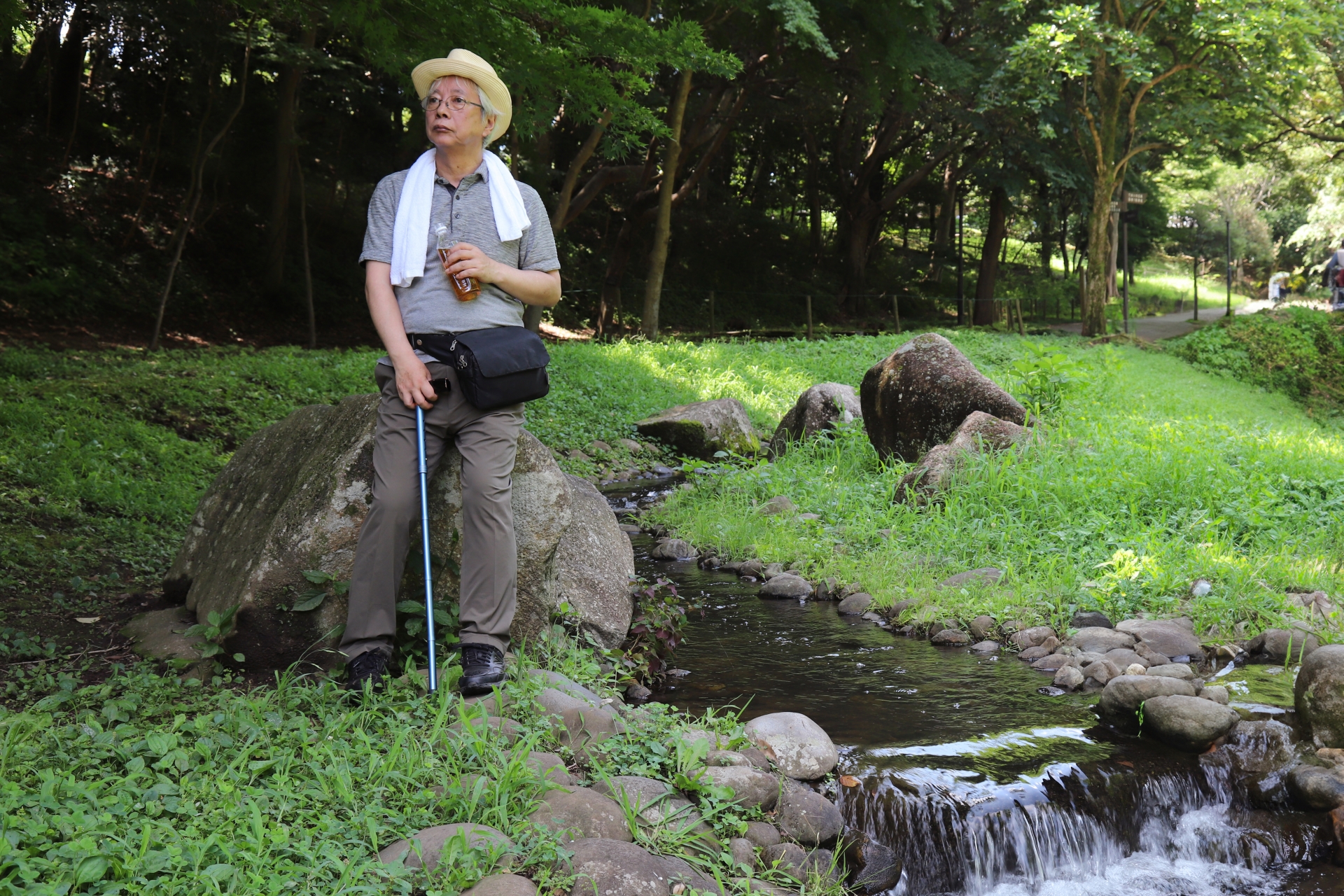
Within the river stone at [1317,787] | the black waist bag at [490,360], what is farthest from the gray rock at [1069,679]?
the black waist bag at [490,360]

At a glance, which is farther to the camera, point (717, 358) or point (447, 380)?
point (717, 358)

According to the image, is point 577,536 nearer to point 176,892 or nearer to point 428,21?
point 176,892

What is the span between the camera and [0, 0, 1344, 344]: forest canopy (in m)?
14.9

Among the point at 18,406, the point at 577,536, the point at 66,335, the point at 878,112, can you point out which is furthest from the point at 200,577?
the point at 878,112

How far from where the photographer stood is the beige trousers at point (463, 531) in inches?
141

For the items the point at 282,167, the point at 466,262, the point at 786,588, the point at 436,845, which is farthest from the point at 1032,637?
the point at 282,167

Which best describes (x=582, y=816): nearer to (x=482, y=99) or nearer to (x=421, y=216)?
(x=421, y=216)

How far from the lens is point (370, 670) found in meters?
3.56

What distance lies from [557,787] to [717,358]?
1356 centimetres

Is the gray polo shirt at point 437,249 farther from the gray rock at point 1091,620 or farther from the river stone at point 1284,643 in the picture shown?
the river stone at point 1284,643

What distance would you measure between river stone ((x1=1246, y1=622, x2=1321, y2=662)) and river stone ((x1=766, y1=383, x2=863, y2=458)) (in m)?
5.03

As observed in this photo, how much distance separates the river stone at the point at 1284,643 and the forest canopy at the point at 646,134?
5.06 metres

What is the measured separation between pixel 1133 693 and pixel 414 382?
3456 millimetres

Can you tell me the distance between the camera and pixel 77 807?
2.56m
